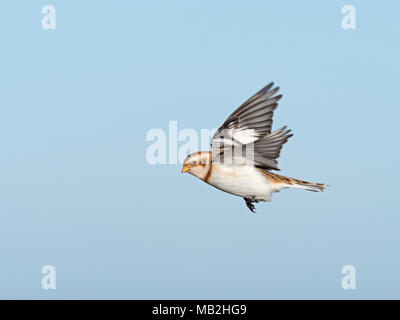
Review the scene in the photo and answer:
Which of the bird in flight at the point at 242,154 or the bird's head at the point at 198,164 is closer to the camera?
the bird in flight at the point at 242,154

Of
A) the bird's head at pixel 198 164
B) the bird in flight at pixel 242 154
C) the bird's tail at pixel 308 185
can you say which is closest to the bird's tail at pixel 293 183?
the bird's tail at pixel 308 185

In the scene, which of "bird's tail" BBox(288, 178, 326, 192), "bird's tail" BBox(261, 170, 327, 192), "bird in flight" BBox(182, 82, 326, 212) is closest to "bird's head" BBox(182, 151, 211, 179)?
"bird in flight" BBox(182, 82, 326, 212)

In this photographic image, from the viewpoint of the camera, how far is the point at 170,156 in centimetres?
926

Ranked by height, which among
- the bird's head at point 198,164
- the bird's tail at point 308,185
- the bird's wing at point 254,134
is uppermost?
the bird's wing at point 254,134

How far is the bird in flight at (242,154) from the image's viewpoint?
29.8 feet

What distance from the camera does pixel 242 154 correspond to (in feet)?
30.3

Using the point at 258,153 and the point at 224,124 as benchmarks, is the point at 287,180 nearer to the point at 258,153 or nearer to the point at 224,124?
the point at 258,153

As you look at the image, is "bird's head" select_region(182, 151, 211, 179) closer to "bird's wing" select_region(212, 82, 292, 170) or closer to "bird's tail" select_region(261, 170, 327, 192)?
"bird's wing" select_region(212, 82, 292, 170)

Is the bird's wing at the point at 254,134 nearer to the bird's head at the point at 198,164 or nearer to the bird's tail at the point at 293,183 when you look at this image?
the bird's head at the point at 198,164

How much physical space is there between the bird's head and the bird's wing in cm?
16

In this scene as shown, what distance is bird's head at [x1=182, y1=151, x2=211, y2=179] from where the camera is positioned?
9219mm

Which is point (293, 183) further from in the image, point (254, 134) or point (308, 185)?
point (254, 134)
